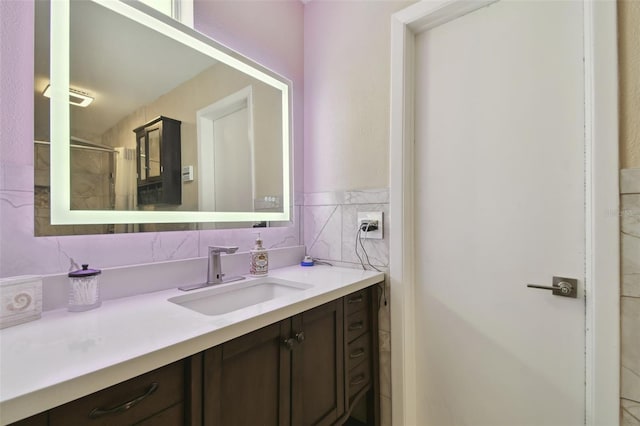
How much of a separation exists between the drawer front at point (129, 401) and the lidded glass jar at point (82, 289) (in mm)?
429

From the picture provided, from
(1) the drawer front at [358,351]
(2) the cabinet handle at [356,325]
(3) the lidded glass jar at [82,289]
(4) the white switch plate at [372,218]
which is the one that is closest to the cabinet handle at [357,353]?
(1) the drawer front at [358,351]

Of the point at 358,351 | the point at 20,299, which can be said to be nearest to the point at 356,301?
the point at 358,351

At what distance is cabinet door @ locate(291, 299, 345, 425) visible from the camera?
100 centimetres

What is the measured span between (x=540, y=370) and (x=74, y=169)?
188cm

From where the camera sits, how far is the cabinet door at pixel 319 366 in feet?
3.30

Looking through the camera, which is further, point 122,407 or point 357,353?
point 357,353

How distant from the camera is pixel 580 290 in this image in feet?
3.42

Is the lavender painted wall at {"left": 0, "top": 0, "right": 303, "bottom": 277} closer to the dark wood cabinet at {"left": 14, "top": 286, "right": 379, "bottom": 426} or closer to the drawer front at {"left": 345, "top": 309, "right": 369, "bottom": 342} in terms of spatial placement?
the dark wood cabinet at {"left": 14, "top": 286, "right": 379, "bottom": 426}

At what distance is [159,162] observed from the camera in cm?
118

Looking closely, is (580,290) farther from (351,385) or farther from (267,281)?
(267,281)

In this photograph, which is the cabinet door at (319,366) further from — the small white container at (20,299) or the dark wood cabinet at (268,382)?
the small white container at (20,299)

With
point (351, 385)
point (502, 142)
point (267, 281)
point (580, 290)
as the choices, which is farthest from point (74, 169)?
point (580, 290)

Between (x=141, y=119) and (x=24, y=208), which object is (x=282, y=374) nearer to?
(x=24, y=208)

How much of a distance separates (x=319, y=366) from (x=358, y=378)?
357mm
